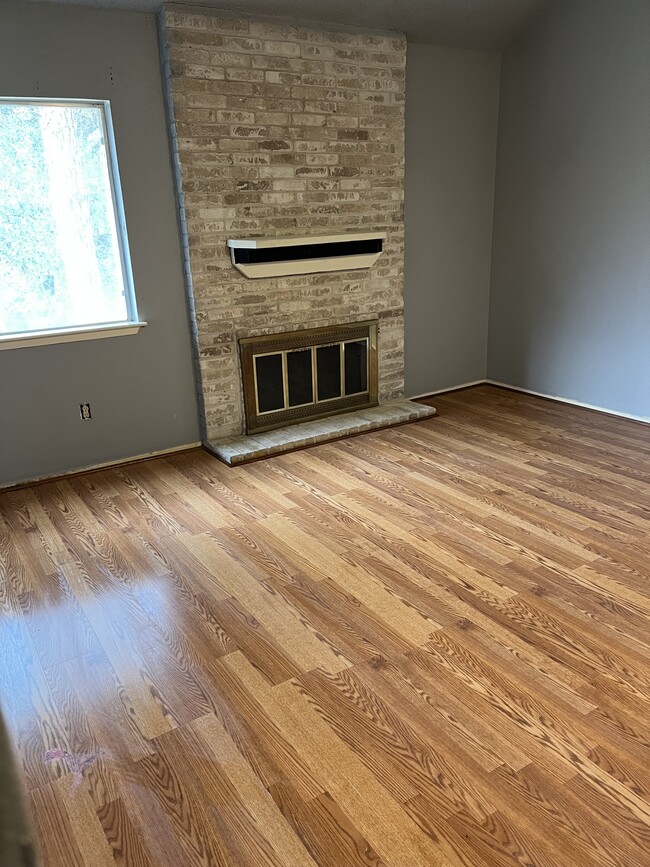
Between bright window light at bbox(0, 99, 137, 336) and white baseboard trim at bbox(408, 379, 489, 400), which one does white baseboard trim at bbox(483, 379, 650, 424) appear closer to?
white baseboard trim at bbox(408, 379, 489, 400)

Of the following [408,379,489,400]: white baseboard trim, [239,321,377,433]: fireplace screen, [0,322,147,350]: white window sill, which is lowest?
[408,379,489,400]: white baseboard trim

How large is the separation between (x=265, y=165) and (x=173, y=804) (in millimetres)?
3489

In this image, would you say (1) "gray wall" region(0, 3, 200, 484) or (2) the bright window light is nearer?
(1) "gray wall" region(0, 3, 200, 484)

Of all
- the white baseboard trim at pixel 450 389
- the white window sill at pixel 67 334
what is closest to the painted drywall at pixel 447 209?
the white baseboard trim at pixel 450 389

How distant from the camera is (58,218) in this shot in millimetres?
3650

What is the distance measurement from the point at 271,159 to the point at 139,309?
123 centimetres

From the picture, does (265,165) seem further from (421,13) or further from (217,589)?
(217,589)

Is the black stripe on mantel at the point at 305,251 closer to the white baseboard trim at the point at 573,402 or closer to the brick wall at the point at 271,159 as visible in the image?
the brick wall at the point at 271,159

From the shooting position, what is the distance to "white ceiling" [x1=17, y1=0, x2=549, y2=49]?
3674mm

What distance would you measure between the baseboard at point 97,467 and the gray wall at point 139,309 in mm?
32

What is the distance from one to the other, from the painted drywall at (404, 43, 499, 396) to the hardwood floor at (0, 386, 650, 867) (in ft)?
5.69

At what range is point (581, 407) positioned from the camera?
16.0 feet

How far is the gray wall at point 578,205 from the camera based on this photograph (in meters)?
4.21

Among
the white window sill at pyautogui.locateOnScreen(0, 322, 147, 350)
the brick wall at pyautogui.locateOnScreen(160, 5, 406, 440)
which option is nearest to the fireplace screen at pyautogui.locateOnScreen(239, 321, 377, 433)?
the brick wall at pyautogui.locateOnScreen(160, 5, 406, 440)
